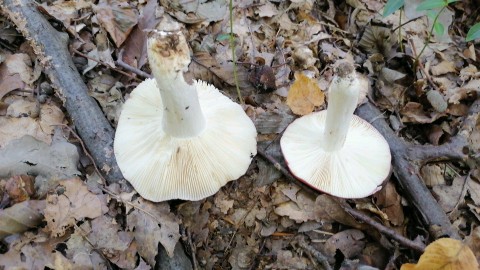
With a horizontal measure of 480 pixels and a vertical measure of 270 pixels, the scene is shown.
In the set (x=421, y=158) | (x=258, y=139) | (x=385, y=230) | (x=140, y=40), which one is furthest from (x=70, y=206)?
(x=421, y=158)

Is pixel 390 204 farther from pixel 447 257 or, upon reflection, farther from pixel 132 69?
pixel 132 69

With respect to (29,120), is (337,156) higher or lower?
higher

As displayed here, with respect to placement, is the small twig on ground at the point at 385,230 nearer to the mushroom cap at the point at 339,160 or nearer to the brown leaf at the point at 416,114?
the mushroom cap at the point at 339,160

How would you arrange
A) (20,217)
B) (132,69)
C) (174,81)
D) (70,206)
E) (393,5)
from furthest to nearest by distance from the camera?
(132,69), (393,5), (70,206), (20,217), (174,81)

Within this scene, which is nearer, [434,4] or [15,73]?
[434,4]

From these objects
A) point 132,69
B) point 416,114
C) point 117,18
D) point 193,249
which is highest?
point 117,18

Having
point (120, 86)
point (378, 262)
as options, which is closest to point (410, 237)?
point (378, 262)

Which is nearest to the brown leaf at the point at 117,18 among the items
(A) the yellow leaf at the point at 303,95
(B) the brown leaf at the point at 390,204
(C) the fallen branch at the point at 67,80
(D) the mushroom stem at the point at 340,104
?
(C) the fallen branch at the point at 67,80
